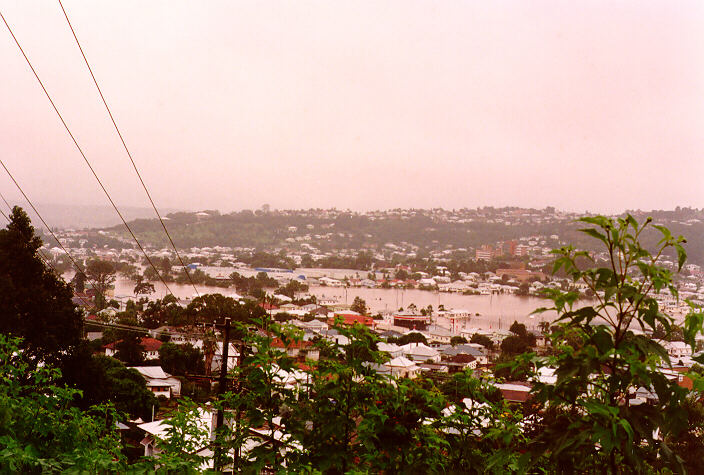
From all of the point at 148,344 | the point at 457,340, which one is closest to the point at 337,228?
the point at 457,340

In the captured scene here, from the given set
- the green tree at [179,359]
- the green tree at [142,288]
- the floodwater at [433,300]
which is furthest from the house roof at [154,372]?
the floodwater at [433,300]

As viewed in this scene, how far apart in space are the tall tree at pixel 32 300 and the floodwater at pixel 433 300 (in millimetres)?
17398

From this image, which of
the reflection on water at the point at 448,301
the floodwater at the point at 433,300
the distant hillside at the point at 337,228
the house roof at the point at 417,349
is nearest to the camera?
the house roof at the point at 417,349

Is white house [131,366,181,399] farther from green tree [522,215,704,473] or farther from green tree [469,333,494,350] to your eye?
green tree [469,333,494,350]

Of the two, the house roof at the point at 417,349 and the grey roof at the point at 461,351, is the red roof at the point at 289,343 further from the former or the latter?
the grey roof at the point at 461,351

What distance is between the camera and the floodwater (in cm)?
2717

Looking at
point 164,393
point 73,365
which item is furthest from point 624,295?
point 164,393

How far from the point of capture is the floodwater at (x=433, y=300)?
27.2m

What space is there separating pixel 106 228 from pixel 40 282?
2754cm

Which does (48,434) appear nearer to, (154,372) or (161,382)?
(161,382)

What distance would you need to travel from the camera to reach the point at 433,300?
33906 millimetres

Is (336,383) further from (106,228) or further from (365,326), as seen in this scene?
(106,228)

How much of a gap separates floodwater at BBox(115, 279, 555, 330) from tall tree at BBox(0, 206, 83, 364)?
17.4 meters

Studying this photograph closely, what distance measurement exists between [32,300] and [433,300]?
28.2m
